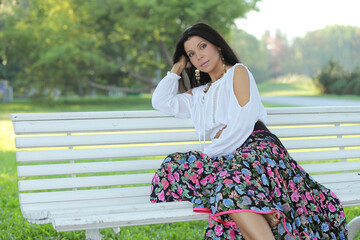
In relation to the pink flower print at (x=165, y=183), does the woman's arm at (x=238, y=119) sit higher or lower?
higher

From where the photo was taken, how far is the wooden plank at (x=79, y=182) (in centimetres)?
283

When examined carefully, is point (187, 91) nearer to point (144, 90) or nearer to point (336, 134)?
point (336, 134)

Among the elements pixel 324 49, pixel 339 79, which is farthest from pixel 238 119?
pixel 324 49

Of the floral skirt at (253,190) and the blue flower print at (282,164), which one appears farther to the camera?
the blue flower print at (282,164)

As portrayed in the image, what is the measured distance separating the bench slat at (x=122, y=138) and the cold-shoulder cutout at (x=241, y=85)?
20.3 inches

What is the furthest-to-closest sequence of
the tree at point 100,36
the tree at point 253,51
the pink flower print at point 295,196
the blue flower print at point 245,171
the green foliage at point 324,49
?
the tree at point 253,51, the green foliage at point 324,49, the tree at point 100,36, the pink flower print at point 295,196, the blue flower print at point 245,171

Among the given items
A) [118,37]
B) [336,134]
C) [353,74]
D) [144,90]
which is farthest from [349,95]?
[336,134]

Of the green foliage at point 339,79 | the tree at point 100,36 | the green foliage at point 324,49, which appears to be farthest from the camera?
the green foliage at point 324,49

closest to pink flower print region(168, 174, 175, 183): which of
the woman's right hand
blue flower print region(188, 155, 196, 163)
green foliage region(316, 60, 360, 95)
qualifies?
blue flower print region(188, 155, 196, 163)

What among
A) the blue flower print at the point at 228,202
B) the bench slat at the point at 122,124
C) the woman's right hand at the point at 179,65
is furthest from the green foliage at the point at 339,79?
the blue flower print at the point at 228,202

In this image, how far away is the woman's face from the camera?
296cm

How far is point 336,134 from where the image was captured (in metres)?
3.54

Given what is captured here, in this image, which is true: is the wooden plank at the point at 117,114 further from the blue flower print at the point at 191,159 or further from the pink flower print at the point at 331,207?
the pink flower print at the point at 331,207

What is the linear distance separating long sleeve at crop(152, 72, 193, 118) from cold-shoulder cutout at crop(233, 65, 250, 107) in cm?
42
